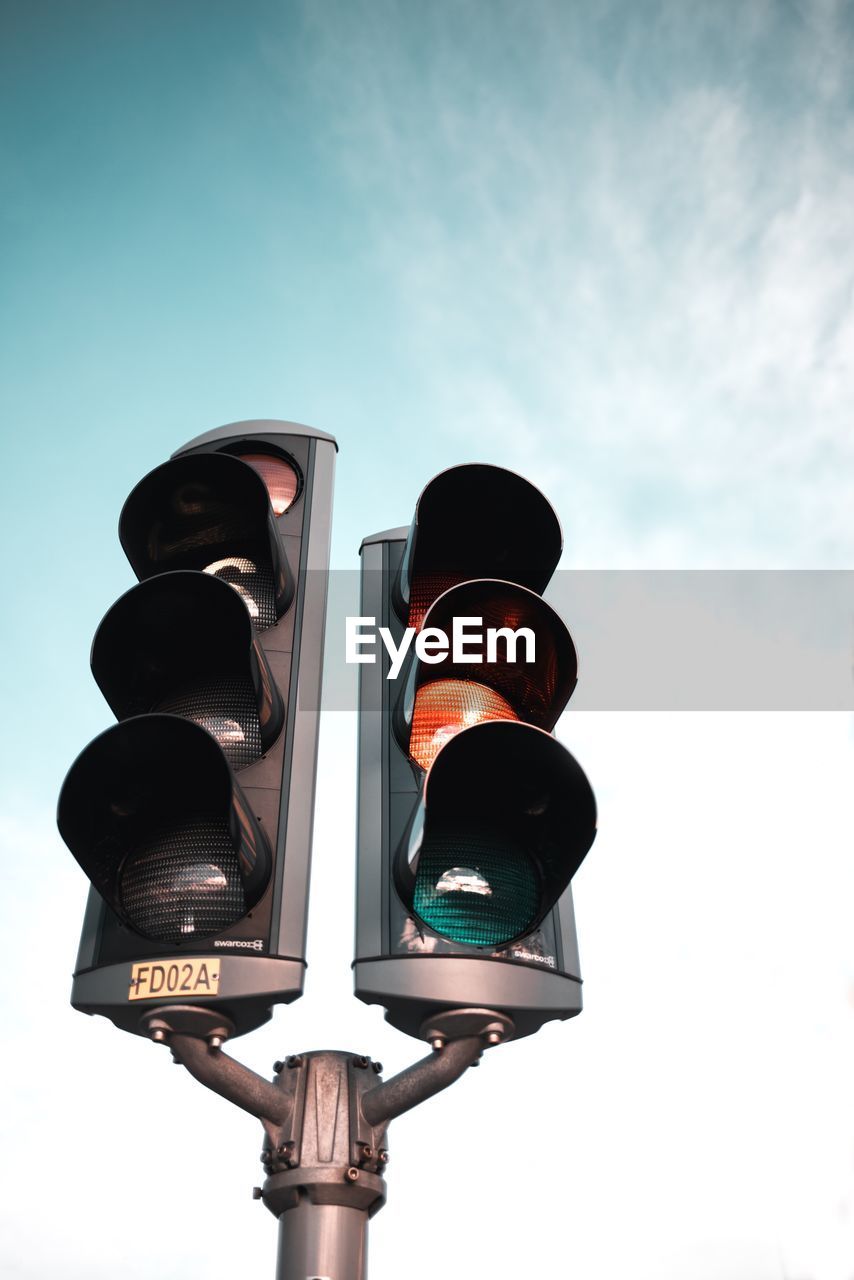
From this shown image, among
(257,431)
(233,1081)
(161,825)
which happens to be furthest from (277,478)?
(233,1081)

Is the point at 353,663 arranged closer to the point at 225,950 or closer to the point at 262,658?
the point at 262,658

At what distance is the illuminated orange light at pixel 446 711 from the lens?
2.84m

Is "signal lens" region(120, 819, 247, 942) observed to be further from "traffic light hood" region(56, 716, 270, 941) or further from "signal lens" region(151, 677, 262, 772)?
"signal lens" region(151, 677, 262, 772)

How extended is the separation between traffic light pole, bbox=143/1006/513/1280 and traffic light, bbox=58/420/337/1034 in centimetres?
10

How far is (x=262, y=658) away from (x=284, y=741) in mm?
226

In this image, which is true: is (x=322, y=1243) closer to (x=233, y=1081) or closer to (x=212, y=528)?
(x=233, y=1081)

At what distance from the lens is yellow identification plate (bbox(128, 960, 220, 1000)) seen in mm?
2285

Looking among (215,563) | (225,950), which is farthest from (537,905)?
(215,563)

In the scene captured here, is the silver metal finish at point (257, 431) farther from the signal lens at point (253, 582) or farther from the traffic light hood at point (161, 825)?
the traffic light hood at point (161, 825)

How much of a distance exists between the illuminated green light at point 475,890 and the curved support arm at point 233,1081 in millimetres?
483

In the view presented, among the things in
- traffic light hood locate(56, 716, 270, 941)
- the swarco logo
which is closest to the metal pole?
traffic light hood locate(56, 716, 270, 941)

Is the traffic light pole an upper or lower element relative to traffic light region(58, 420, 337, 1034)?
lower

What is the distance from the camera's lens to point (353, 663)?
10.3 feet

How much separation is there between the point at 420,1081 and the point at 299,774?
0.81 metres
